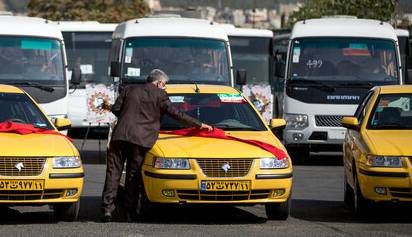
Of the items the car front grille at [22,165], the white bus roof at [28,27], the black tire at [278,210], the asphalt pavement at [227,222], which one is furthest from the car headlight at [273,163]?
the white bus roof at [28,27]

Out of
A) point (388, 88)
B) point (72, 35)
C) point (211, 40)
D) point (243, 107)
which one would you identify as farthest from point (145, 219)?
point (72, 35)

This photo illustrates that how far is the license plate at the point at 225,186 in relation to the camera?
46.8 ft

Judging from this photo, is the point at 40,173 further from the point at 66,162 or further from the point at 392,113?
the point at 392,113

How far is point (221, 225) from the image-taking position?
14.4 m

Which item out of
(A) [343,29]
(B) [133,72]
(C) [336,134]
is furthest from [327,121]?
(B) [133,72]

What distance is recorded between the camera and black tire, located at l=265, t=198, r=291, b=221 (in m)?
14.8

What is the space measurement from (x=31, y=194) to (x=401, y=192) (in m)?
3.89

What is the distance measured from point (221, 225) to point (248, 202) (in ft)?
1.24

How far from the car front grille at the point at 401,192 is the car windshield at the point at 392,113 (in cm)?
156

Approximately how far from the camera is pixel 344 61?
2500cm

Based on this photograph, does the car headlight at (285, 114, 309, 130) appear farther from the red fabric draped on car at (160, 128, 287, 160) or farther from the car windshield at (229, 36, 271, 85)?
the red fabric draped on car at (160, 128, 287, 160)

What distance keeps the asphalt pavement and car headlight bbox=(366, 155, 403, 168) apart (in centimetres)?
63

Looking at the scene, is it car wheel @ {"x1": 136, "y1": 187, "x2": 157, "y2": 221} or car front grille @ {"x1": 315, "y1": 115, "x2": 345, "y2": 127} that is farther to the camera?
car front grille @ {"x1": 315, "y1": 115, "x2": 345, "y2": 127}

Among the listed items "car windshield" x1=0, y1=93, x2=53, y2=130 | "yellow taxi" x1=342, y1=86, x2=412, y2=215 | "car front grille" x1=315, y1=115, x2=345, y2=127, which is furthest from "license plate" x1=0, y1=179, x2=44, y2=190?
"car front grille" x1=315, y1=115, x2=345, y2=127
